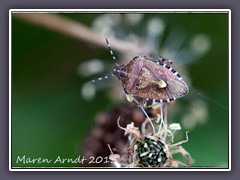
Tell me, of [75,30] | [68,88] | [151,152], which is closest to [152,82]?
[151,152]

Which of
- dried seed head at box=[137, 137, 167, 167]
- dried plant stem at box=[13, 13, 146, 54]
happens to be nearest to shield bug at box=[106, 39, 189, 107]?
dried seed head at box=[137, 137, 167, 167]

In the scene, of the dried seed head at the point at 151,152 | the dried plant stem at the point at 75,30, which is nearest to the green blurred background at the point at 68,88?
the dried plant stem at the point at 75,30

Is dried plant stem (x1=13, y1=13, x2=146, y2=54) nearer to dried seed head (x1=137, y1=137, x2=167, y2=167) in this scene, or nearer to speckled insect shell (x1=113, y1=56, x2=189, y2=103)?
speckled insect shell (x1=113, y1=56, x2=189, y2=103)

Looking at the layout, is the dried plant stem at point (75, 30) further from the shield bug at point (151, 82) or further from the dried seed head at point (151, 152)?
the dried seed head at point (151, 152)

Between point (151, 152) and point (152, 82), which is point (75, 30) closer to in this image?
point (152, 82)

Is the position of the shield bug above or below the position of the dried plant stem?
below

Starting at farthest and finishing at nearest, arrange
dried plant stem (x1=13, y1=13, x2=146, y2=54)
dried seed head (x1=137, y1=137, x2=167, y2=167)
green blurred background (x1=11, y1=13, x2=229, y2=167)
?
green blurred background (x1=11, y1=13, x2=229, y2=167)
dried plant stem (x1=13, y1=13, x2=146, y2=54)
dried seed head (x1=137, y1=137, x2=167, y2=167)
